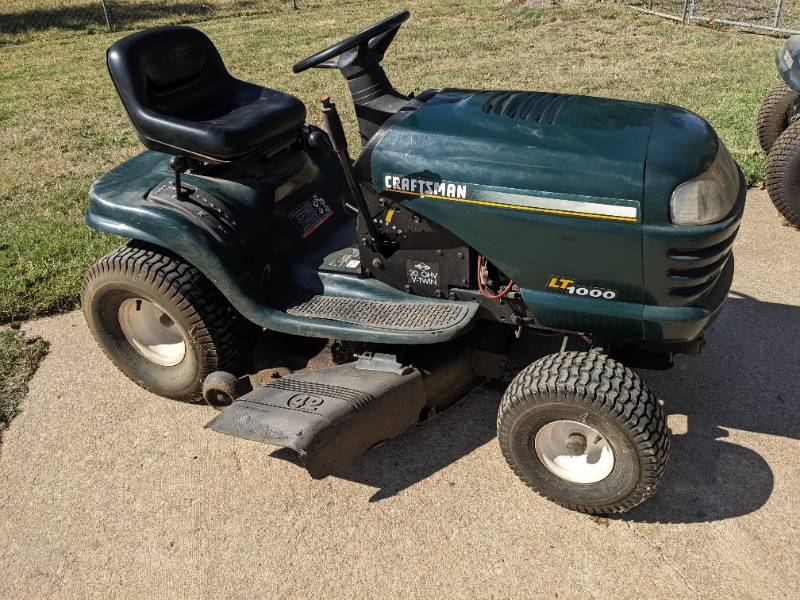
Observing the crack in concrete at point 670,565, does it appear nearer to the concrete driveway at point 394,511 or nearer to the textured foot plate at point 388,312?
the concrete driveway at point 394,511

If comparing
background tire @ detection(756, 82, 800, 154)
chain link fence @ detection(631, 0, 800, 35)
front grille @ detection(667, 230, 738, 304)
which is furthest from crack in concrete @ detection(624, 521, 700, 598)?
chain link fence @ detection(631, 0, 800, 35)

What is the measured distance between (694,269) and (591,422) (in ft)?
2.19

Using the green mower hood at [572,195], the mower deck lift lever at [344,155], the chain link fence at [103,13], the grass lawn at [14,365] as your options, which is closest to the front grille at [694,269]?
the green mower hood at [572,195]

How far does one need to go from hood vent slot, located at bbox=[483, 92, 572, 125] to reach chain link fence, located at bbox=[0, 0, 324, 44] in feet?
37.6

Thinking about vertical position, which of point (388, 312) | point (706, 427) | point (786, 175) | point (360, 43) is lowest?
point (706, 427)

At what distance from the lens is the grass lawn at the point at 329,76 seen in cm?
551

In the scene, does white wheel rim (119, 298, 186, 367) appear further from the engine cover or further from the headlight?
the headlight

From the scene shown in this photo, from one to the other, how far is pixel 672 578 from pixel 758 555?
0.34 m

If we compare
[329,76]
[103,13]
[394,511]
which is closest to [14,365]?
[394,511]

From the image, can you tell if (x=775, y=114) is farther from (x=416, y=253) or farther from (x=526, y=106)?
(x=416, y=253)

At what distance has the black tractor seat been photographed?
343 cm

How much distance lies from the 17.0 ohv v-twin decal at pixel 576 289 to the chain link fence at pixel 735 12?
865cm

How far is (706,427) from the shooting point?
3439 millimetres

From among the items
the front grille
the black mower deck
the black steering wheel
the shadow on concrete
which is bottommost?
the shadow on concrete
